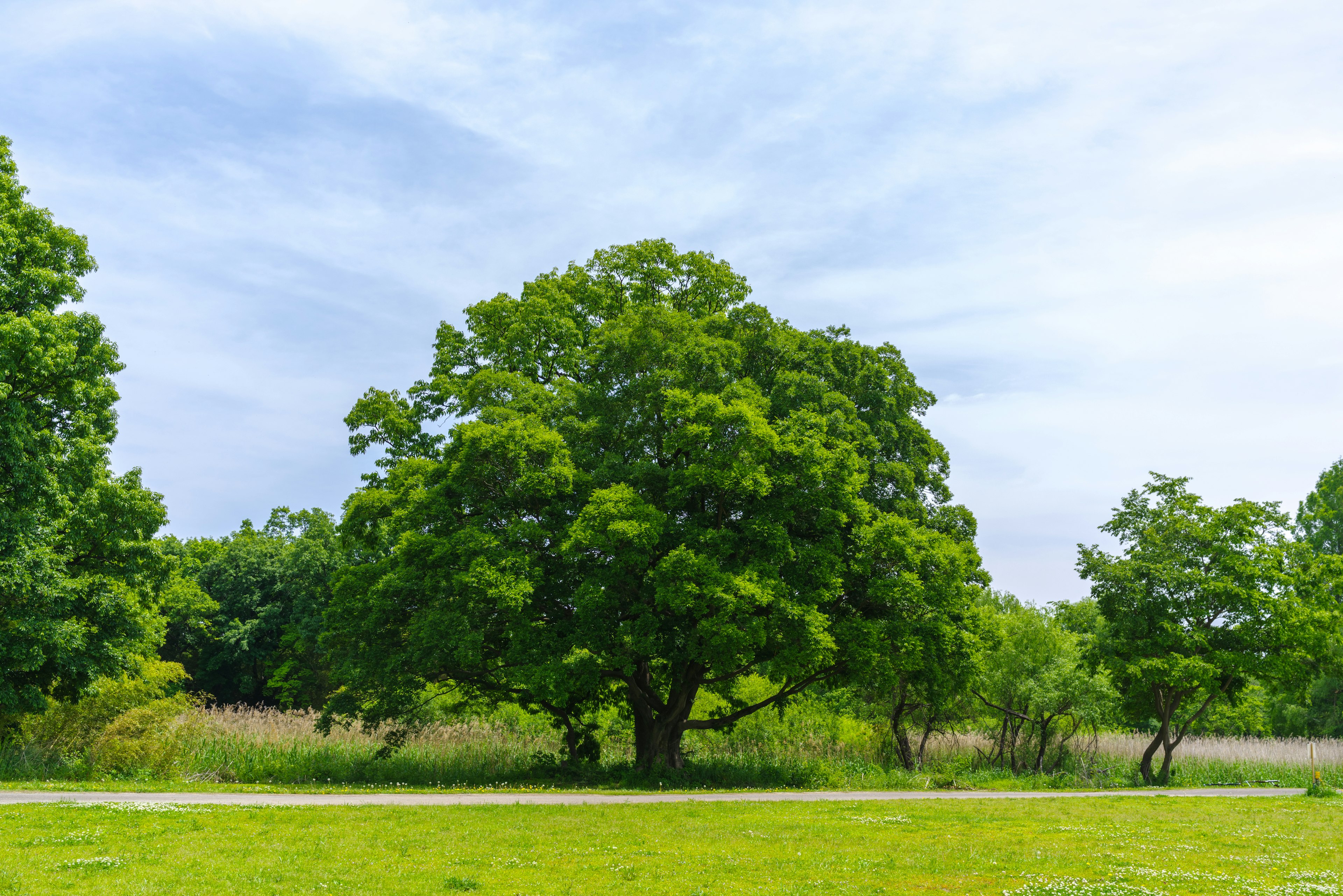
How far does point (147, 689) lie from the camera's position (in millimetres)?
25953

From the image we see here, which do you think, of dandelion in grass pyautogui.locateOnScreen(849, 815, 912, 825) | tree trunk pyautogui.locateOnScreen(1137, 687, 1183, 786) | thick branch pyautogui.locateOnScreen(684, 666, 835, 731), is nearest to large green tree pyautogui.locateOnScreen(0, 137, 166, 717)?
thick branch pyautogui.locateOnScreen(684, 666, 835, 731)

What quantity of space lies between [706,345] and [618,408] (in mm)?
3183

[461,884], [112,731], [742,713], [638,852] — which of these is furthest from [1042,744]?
[112,731]

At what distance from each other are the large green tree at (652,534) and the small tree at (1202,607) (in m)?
6.66

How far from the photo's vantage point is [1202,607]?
30.6 m

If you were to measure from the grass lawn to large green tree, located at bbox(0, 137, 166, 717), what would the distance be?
9.88 metres

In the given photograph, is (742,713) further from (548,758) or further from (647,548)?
(647,548)

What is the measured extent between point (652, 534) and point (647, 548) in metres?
0.48

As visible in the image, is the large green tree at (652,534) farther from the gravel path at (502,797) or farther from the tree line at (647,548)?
the gravel path at (502,797)

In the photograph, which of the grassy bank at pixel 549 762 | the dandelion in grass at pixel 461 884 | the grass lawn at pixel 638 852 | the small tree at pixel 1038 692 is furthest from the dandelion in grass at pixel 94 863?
the small tree at pixel 1038 692

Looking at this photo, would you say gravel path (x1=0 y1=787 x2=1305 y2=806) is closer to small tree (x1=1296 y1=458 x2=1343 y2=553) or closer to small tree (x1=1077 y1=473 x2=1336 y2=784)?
small tree (x1=1077 y1=473 x2=1336 y2=784)

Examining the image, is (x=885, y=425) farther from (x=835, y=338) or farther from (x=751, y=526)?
(x=751, y=526)

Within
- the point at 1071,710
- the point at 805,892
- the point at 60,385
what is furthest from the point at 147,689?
the point at 1071,710

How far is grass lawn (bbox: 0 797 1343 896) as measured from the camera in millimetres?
9820
